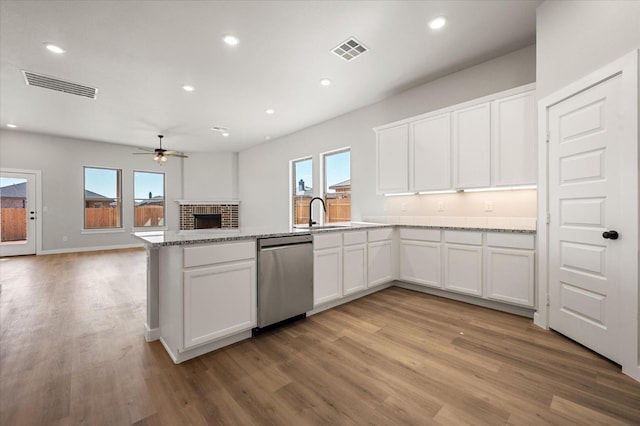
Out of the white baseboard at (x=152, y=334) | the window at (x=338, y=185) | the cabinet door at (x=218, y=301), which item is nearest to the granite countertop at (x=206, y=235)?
the cabinet door at (x=218, y=301)

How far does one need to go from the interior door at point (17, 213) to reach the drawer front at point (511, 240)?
9.54m

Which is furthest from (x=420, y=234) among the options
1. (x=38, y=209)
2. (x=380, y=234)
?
(x=38, y=209)

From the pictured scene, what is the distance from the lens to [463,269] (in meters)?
3.24

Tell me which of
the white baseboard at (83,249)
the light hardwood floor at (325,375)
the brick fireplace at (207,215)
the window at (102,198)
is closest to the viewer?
the light hardwood floor at (325,375)

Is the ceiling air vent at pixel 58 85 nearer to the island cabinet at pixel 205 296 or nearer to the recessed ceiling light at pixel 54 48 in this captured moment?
the recessed ceiling light at pixel 54 48

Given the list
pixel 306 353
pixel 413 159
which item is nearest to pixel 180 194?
pixel 413 159

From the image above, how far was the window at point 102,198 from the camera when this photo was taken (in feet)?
24.7

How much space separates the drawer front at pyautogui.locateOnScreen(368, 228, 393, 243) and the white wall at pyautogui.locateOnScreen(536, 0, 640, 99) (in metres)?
2.13

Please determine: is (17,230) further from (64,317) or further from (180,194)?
(64,317)

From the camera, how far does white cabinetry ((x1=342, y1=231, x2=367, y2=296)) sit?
3.21 metres

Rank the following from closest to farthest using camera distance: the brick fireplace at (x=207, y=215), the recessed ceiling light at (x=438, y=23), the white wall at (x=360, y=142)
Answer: the recessed ceiling light at (x=438, y=23)
the white wall at (x=360, y=142)
the brick fireplace at (x=207, y=215)

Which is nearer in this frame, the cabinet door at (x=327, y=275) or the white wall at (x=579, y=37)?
the white wall at (x=579, y=37)

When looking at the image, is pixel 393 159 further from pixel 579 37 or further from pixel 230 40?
pixel 230 40

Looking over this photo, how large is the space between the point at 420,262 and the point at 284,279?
1966 millimetres
